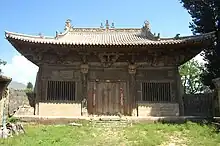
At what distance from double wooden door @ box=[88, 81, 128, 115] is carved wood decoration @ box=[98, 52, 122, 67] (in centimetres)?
107

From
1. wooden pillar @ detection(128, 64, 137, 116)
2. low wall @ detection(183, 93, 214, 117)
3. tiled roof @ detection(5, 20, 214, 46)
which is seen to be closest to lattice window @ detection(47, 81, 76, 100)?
tiled roof @ detection(5, 20, 214, 46)

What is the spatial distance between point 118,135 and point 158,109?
5.24 metres

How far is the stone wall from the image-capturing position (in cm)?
1675

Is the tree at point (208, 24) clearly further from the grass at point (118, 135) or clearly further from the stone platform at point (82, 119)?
the grass at point (118, 135)

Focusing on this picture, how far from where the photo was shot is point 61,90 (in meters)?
17.1

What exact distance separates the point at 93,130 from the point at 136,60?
18.4 ft

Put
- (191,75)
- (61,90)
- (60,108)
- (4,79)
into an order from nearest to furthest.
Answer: (4,79) → (60,108) → (61,90) → (191,75)

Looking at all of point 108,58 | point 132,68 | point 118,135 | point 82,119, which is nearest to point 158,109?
point 132,68

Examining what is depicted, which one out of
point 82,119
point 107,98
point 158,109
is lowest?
point 82,119

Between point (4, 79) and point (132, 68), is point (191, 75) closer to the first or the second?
point (132, 68)

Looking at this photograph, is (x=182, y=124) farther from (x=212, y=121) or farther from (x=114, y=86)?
(x=114, y=86)

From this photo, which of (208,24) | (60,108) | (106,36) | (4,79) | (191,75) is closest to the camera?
(4,79)

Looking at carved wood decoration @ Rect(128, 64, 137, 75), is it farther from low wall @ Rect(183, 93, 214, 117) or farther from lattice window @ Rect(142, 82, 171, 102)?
low wall @ Rect(183, 93, 214, 117)

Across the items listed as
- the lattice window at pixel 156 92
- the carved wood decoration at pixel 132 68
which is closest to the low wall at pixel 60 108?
the carved wood decoration at pixel 132 68
